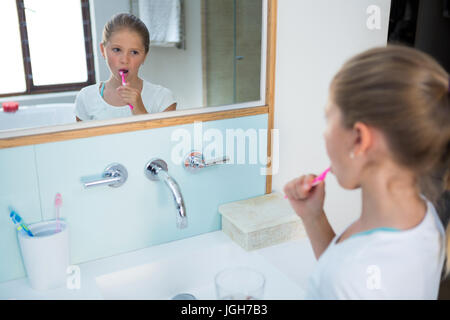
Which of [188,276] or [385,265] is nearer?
[385,265]

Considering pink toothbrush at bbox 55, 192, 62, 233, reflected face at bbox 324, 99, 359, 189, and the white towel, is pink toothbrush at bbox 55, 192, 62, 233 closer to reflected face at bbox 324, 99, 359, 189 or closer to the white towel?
the white towel

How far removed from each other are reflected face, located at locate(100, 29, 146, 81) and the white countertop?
0.45 meters

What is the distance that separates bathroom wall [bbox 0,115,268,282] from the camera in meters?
1.05

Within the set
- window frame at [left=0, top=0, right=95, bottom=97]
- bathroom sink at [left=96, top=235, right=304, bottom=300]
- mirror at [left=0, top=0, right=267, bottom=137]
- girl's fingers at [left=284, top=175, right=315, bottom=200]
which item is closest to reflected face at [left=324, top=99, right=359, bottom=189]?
girl's fingers at [left=284, top=175, right=315, bottom=200]

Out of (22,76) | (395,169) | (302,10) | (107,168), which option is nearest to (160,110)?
(107,168)

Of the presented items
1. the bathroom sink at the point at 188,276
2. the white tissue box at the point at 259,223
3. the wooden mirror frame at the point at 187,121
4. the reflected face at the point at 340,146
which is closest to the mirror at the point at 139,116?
the wooden mirror frame at the point at 187,121

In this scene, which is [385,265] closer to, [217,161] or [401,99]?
[401,99]

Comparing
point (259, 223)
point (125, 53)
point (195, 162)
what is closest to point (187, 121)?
point (195, 162)

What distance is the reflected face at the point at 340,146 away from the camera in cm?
79

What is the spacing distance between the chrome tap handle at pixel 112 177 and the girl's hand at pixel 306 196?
15.8 inches

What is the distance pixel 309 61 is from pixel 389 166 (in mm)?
642

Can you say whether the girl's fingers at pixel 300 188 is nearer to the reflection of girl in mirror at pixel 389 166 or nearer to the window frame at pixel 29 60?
the reflection of girl in mirror at pixel 389 166

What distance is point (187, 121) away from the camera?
1.19m

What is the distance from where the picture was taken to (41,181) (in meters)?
1.06
